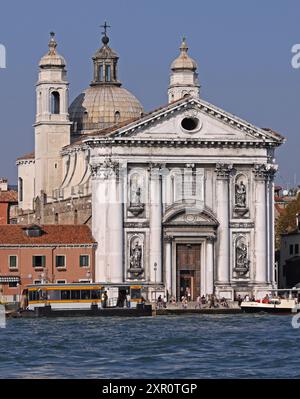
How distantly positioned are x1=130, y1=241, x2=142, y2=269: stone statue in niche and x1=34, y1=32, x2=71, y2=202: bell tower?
13614mm

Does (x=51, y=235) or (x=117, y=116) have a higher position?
(x=117, y=116)

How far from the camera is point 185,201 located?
76.7 metres

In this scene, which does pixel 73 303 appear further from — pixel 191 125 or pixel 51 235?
pixel 191 125

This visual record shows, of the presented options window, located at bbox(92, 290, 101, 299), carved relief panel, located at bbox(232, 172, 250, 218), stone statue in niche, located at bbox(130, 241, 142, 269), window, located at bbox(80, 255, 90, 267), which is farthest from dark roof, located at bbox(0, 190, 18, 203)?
window, located at bbox(92, 290, 101, 299)

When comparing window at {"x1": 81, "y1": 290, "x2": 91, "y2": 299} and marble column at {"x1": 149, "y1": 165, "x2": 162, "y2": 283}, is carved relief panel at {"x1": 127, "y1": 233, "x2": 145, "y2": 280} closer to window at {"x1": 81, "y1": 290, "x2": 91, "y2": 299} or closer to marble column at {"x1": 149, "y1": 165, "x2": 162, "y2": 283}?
marble column at {"x1": 149, "y1": 165, "x2": 162, "y2": 283}

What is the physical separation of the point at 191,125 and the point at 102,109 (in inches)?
645

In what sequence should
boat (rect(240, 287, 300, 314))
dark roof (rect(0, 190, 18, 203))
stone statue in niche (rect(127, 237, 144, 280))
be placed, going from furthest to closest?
dark roof (rect(0, 190, 18, 203)), stone statue in niche (rect(127, 237, 144, 280)), boat (rect(240, 287, 300, 314))

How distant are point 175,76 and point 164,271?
18707 millimetres

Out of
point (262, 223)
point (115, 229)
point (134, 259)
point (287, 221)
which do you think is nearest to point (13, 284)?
point (115, 229)

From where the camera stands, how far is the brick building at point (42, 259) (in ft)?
252

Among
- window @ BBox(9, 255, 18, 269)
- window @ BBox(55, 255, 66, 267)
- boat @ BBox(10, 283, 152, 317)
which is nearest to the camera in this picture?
boat @ BBox(10, 283, 152, 317)

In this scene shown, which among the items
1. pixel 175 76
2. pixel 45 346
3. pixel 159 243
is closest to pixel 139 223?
pixel 159 243

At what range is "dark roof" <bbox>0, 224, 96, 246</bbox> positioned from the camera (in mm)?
77125

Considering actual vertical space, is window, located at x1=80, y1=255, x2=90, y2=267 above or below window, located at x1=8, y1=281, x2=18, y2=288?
above
